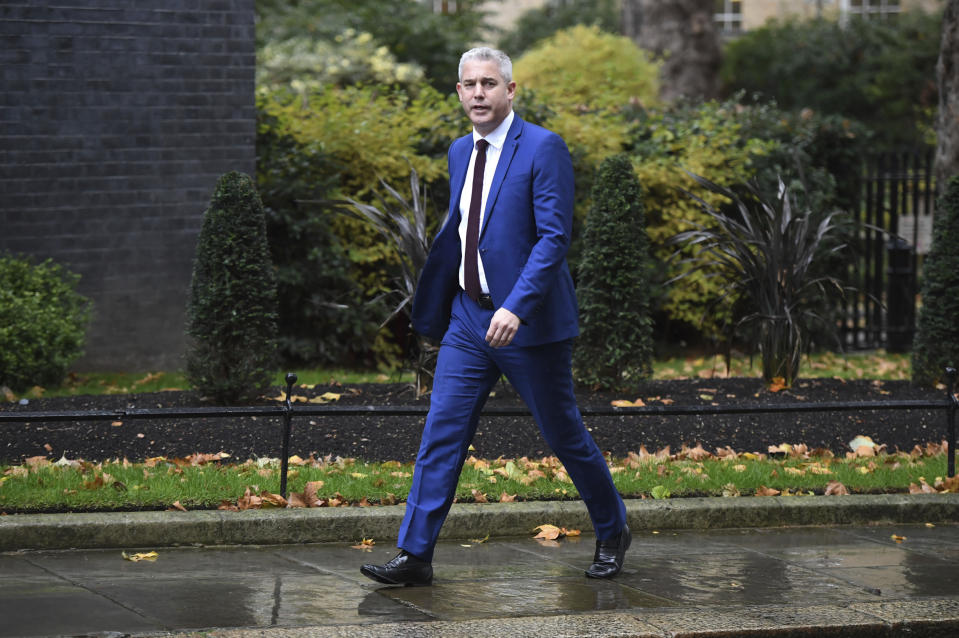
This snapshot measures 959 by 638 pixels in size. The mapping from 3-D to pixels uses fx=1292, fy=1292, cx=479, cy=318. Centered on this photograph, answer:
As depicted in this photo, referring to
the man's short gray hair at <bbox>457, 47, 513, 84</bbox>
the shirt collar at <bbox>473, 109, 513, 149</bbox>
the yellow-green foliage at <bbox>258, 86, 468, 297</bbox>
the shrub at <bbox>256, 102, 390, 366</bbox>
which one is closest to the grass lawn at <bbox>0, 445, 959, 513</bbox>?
the shirt collar at <bbox>473, 109, 513, 149</bbox>

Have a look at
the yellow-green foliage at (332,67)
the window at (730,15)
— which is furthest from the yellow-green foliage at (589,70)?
the window at (730,15)

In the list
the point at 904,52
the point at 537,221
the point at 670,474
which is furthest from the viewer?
the point at 904,52

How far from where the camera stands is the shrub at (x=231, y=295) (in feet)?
26.9

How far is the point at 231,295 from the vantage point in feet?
26.9

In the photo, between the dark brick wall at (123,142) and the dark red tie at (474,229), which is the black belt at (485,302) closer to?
the dark red tie at (474,229)

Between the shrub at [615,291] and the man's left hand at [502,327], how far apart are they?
428cm

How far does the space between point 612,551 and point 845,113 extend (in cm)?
3087

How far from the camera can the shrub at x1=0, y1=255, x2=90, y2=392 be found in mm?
9328

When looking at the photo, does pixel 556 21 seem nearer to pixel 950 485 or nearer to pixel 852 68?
pixel 852 68

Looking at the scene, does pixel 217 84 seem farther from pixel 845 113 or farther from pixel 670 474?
pixel 845 113

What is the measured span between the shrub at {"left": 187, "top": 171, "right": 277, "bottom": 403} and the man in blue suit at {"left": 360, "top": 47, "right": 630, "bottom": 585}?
334 centimetres

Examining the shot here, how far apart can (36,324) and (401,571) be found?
5389 millimetres

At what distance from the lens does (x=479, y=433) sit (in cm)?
775

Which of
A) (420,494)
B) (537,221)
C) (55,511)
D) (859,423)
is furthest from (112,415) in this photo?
(859,423)
